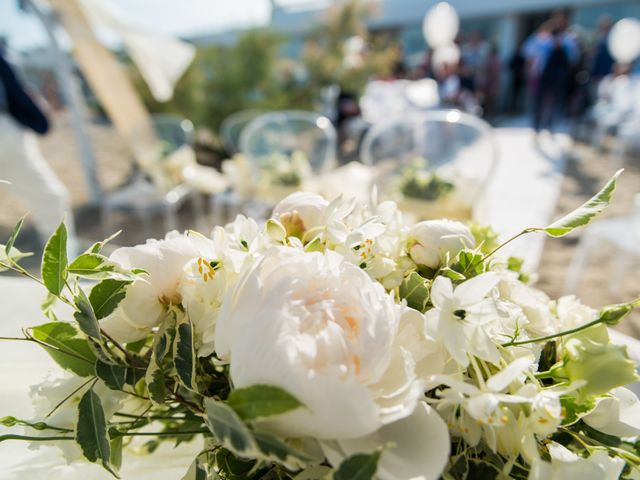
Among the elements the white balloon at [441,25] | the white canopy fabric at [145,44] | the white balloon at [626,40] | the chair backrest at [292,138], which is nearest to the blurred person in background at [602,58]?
the white balloon at [626,40]

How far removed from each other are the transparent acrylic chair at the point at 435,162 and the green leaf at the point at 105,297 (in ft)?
6.08

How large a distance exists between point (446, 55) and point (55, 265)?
1032cm

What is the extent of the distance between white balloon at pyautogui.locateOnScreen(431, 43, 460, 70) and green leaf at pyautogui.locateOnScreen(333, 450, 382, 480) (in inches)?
388

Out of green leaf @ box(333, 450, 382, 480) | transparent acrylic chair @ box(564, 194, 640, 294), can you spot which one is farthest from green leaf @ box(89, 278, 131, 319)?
transparent acrylic chair @ box(564, 194, 640, 294)

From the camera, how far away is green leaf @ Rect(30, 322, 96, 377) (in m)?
0.43

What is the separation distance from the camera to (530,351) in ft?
1.36

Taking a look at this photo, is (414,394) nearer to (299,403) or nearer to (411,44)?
(299,403)

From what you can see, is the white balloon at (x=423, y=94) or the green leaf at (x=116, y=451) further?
the white balloon at (x=423, y=94)

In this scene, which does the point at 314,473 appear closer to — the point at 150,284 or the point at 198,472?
the point at 198,472

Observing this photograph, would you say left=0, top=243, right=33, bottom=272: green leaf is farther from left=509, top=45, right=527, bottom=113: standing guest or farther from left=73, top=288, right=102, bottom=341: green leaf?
left=509, top=45, right=527, bottom=113: standing guest

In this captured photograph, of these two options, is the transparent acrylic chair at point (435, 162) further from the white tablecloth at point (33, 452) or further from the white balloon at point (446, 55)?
the white balloon at point (446, 55)

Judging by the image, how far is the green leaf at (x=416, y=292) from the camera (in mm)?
447

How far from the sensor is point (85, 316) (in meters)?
0.40

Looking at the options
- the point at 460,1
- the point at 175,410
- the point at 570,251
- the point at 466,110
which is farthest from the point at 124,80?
the point at 460,1
